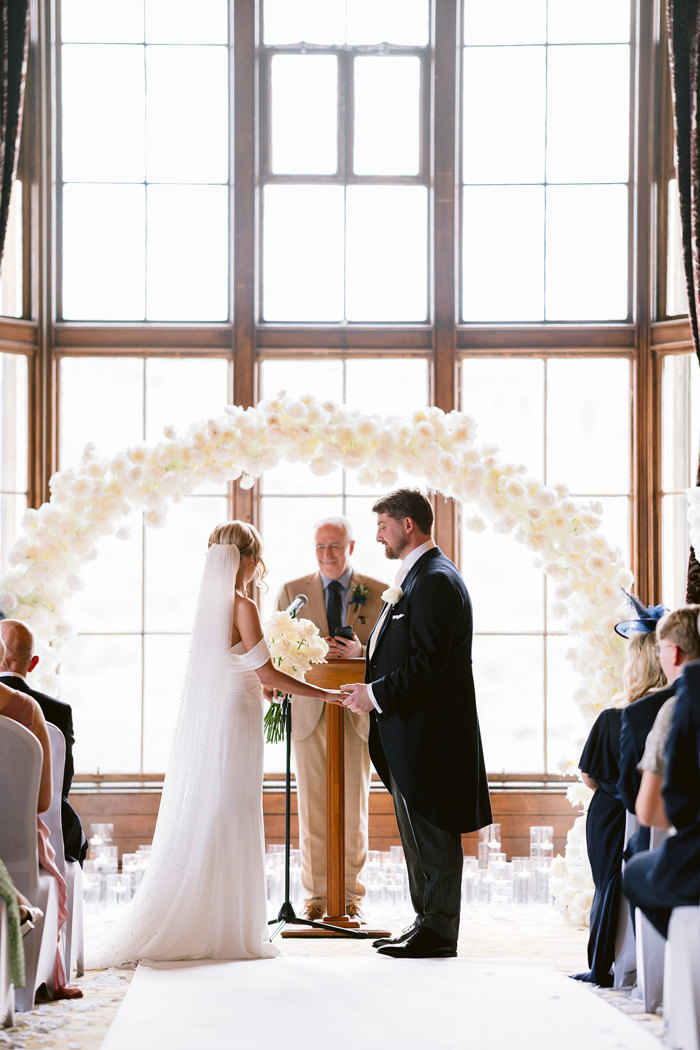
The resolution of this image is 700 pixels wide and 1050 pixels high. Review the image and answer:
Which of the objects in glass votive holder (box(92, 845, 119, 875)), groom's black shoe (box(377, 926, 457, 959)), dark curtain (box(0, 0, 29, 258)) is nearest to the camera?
groom's black shoe (box(377, 926, 457, 959))

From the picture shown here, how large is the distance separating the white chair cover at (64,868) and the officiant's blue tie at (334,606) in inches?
73.3

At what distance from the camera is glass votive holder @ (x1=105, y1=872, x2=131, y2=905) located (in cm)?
601

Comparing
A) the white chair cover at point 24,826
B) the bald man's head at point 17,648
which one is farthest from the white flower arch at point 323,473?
the white chair cover at point 24,826

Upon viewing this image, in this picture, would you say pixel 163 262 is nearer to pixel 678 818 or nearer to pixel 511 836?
pixel 511 836

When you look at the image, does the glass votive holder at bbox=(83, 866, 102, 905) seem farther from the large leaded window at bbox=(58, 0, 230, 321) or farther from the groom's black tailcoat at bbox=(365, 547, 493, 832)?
the large leaded window at bbox=(58, 0, 230, 321)

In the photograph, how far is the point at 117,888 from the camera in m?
6.02

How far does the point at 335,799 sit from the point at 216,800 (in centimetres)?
68

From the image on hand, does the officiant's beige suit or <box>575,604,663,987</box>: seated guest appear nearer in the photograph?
<box>575,604,663,987</box>: seated guest

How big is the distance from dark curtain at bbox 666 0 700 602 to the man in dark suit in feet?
12.9

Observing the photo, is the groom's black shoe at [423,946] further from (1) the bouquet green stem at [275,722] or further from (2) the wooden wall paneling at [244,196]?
(2) the wooden wall paneling at [244,196]

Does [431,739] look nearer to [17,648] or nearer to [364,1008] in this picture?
[364,1008]

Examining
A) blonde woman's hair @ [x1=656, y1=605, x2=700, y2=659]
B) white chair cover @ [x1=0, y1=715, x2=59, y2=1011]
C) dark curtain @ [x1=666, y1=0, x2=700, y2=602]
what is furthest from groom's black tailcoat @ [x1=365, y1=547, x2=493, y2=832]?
dark curtain @ [x1=666, y1=0, x2=700, y2=602]

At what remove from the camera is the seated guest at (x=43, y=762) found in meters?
3.95

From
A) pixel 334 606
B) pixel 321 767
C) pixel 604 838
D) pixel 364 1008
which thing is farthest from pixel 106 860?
pixel 604 838
